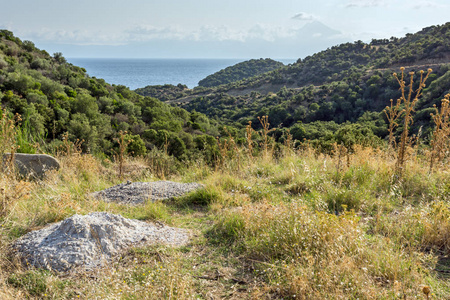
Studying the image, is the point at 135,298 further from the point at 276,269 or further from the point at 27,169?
the point at 27,169

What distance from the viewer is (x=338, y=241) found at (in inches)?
107

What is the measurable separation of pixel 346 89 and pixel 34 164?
4874 centimetres

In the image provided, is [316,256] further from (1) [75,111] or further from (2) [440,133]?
(1) [75,111]

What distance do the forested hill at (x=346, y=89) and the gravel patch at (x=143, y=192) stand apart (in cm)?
2603

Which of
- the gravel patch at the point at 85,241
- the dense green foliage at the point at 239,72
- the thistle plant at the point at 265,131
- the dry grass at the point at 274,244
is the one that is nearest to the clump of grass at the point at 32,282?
the dry grass at the point at 274,244

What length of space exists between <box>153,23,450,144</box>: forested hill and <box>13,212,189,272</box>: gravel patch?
90.5 feet

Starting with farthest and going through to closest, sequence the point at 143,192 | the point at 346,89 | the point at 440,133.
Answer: the point at 346,89 < the point at 143,192 < the point at 440,133

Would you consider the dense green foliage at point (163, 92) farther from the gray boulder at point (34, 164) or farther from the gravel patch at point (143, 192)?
the gravel patch at point (143, 192)

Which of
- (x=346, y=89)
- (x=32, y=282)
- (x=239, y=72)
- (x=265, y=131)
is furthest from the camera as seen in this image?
(x=239, y=72)

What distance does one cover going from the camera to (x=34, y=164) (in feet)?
18.9

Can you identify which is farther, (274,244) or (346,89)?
(346,89)

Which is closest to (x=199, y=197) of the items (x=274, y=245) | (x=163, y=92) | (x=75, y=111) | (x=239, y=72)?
Answer: (x=274, y=245)

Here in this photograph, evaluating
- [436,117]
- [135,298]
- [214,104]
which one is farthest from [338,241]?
[214,104]

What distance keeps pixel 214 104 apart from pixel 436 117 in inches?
2308
